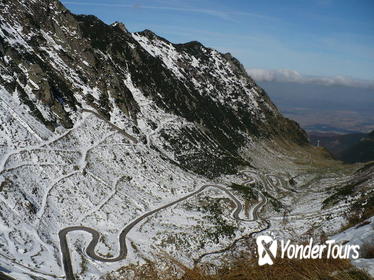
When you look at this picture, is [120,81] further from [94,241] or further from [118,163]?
[94,241]

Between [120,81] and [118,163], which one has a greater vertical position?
[120,81]

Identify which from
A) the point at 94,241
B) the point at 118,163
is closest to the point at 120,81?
the point at 118,163

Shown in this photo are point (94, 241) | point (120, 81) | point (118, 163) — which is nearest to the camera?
point (94, 241)

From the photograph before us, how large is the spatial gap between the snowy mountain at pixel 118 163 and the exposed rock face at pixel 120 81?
41 centimetres

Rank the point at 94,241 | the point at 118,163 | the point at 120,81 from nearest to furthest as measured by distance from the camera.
Answer: the point at 94,241
the point at 118,163
the point at 120,81

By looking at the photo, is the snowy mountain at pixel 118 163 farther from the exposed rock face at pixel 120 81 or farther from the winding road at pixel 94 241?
the exposed rock face at pixel 120 81

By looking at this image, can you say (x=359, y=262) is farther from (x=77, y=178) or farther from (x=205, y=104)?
(x=205, y=104)

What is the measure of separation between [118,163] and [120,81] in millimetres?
34036

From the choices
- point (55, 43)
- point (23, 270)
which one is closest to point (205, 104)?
point (55, 43)

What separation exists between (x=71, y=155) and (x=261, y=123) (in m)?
93.9

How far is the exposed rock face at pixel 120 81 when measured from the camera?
73.1 metres

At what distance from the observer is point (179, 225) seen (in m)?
55.0

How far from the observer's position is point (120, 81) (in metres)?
97.1

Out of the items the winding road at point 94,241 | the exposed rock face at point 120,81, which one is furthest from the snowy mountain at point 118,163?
the exposed rock face at point 120,81
